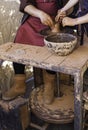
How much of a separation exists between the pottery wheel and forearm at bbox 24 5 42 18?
24.6 inches

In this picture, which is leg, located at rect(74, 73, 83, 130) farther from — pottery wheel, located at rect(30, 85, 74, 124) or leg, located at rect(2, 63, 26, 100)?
leg, located at rect(2, 63, 26, 100)

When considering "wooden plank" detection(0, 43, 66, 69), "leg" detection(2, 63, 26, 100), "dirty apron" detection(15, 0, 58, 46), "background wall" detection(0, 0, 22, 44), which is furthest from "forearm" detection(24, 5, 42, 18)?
"background wall" detection(0, 0, 22, 44)

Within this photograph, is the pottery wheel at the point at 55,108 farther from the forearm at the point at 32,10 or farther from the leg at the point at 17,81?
the forearm at the point at 32,10

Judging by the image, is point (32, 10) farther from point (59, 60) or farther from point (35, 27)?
point (59, 60)

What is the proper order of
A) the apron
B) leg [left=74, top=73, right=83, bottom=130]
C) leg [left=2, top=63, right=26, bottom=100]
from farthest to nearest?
1. leg [left=2, top=63, right=26, bottom=100]
2. the apron
3. leg [left=74, top=73, right=83, bottom=130]

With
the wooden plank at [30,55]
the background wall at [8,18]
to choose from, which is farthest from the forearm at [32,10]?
the background wall at [8,18]

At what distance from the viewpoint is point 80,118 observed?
3.90ft

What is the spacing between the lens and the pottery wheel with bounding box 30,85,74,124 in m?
1.54

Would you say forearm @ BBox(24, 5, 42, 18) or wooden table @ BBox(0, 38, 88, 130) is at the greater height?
forearm @ BBox(24, 5, 42, 18)

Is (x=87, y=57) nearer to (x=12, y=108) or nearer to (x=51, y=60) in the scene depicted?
(x=51, y=60)

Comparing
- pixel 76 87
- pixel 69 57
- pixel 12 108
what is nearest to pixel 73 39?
pixel 69 57

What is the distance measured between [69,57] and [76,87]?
0.58 ft

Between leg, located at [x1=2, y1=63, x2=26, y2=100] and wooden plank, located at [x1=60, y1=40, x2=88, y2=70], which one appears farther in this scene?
leg, located at [x1=2, y1=63, x2=26, y2=100]

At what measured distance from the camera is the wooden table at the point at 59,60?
3.60 feet
